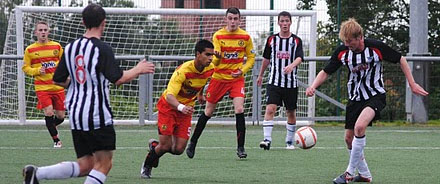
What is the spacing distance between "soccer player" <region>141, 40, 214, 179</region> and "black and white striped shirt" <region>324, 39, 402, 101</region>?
1.47 m

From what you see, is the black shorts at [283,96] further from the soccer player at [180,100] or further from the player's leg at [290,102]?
the soccer player at [180,100]

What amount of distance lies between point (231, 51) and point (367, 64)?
3375 mm

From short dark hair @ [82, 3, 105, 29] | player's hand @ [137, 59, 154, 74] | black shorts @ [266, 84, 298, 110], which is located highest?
short dark hair @ [82, 3, 105, 29]

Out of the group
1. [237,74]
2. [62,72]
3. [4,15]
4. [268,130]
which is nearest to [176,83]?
[237,74]

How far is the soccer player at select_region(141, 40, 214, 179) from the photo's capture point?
917cm

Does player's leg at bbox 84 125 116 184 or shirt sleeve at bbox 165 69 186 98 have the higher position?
shirt sleeve at bbox 165 69 186 98

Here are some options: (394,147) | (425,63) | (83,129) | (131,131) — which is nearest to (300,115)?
(425,63)

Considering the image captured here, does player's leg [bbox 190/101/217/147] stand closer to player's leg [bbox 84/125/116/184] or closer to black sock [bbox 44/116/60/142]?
black sock [bbox 44/116/60/142]

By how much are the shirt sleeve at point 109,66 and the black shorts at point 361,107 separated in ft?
10.1

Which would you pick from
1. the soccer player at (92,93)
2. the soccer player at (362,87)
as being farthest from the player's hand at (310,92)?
the soccer player at (92,93)

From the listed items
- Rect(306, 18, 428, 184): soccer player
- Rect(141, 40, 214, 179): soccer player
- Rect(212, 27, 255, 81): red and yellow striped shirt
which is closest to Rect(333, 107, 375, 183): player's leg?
Rect(306, 18, 428, 184): soccer player

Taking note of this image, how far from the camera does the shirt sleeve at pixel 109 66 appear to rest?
21.1ft

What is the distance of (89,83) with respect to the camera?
6570mm

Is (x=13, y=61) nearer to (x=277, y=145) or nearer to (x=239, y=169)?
(x=277, y=145)
